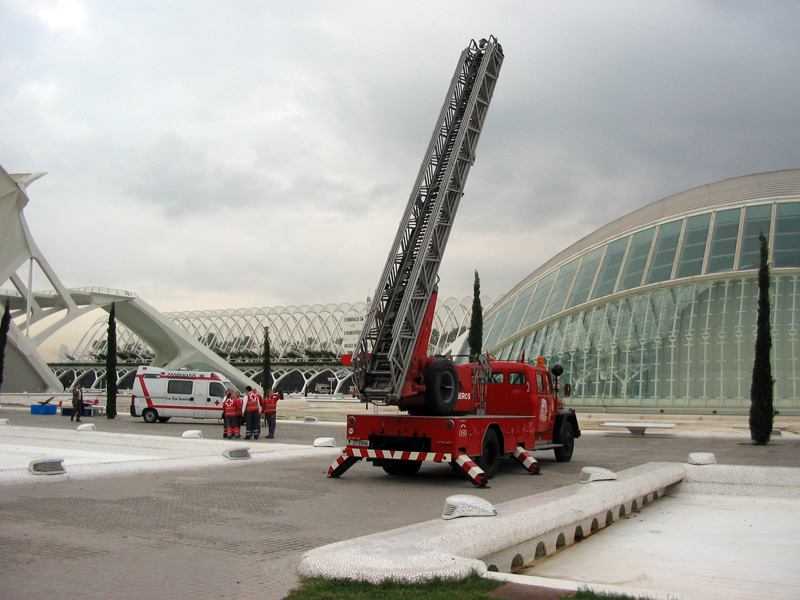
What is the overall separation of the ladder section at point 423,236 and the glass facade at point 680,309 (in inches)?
960

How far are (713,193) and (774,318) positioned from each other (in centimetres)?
1118

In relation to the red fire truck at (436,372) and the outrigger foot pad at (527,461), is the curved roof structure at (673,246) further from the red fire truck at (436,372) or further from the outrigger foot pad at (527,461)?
the outrigger foot pad at (527,461)

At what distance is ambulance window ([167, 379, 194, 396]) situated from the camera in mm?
32188

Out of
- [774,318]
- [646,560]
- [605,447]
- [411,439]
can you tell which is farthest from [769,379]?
[646,560]

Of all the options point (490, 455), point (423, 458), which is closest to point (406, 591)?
point (423, 458)

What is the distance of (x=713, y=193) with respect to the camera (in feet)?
138

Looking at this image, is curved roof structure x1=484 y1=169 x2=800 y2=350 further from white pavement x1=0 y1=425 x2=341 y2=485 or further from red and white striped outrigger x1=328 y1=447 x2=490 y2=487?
red and white striped outrigger x1=328 y1=447 x2=490 y2=487

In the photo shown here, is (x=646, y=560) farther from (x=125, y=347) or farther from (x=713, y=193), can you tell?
(x=125, y=347)

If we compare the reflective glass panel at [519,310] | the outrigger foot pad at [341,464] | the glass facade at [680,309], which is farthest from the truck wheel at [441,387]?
the reflective glass panel at [519,310]

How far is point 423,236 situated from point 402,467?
184 inches

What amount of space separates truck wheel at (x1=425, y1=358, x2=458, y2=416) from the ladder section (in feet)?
1.60

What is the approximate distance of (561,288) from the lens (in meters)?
43.8

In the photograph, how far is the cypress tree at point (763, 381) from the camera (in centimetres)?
2133

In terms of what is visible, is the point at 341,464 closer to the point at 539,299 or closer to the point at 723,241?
the point at 723,241
